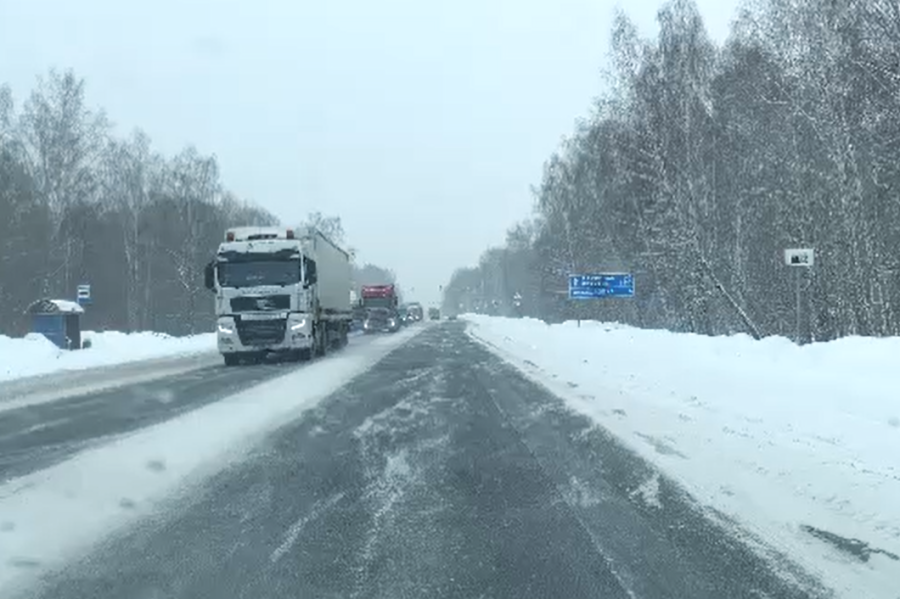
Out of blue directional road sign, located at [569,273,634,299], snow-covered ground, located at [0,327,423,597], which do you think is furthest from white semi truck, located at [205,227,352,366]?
blue directional road sign, located at [569,273,634,299]

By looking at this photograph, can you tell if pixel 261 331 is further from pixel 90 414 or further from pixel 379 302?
pixel 379 302

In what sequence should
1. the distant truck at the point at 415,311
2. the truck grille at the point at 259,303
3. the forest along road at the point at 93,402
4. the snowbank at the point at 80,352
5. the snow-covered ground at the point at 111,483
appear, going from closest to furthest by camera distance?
the snow-covered ground at the point at 111,483, the forest along road at the point at 93,402, the truck grille at the point at 259,303, the snowbank at the point at 80,352, the distant truck at the point at 415,311

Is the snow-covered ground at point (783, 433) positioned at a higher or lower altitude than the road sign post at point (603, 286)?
lower

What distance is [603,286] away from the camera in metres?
44.4

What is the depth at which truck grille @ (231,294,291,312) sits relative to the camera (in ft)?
102

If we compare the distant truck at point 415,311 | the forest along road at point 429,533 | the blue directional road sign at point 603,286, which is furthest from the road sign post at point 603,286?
the distant truck at point 415,311

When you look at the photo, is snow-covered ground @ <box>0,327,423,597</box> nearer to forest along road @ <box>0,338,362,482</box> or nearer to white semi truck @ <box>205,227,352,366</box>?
forest along road @ <box>0,338,362,482</box>

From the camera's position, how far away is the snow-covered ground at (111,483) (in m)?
6.99

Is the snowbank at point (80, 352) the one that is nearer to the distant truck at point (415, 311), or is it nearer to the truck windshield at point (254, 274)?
the truck windshield at point (254, 274)

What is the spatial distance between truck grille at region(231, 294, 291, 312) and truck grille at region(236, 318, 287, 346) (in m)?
0.37

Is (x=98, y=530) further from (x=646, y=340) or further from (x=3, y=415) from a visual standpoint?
(x=646, y=340)

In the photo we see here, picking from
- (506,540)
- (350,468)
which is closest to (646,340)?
(350,468)

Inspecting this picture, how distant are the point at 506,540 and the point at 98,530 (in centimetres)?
301

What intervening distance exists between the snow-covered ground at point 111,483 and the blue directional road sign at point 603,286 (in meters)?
29.0
